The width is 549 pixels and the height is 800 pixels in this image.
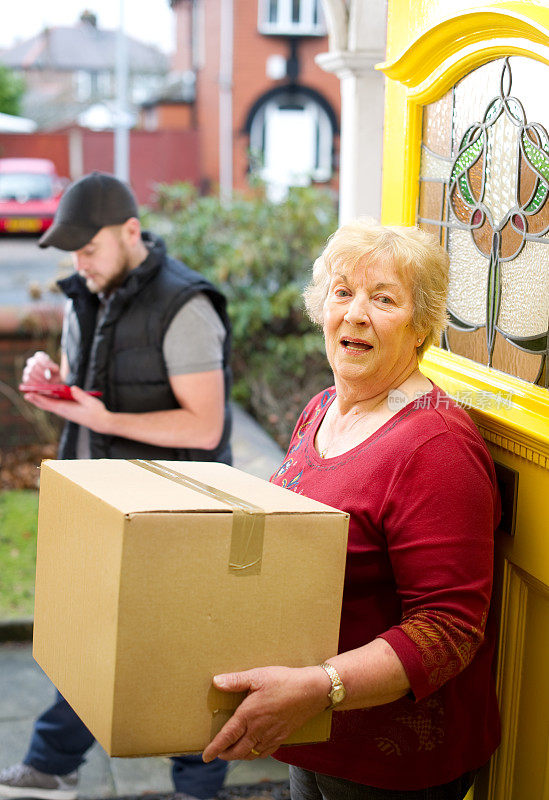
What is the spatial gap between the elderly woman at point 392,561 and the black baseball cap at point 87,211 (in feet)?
4.21

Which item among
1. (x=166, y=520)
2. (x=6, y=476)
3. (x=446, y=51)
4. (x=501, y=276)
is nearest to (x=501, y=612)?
(x=501, y=276)

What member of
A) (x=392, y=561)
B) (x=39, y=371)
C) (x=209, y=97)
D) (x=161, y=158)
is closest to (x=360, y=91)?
(x=39, y=371)

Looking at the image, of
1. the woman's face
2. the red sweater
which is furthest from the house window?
the red sweater

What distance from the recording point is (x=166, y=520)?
1388 mm

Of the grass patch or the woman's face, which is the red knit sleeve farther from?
the grass patch

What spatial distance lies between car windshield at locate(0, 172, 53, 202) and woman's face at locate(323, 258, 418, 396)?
62.6 ft

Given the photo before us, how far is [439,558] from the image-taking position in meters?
1.53

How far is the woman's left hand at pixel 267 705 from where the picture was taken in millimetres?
1466

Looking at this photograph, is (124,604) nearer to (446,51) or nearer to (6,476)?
(446,51)

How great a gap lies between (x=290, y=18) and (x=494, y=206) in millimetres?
22481

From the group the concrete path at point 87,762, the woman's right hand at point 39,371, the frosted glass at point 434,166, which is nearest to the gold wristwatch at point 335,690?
the frosted glass at point 434,166

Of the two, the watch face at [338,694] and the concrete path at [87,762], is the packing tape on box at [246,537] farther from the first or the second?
the concrete path at [87,762]

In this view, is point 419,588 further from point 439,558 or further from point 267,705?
point 267,705

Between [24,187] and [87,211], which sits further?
[24,187]
